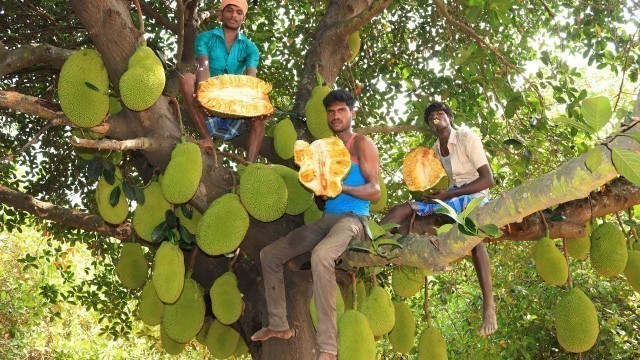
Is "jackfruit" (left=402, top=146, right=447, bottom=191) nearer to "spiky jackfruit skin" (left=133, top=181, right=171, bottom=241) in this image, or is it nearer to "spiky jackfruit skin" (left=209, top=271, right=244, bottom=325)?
"spiky jackfruit skin" (left=209, top=271, right=244, bottom=325)

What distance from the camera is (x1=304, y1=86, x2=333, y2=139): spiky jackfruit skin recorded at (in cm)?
306

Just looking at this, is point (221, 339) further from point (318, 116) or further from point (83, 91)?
point (83, 91)

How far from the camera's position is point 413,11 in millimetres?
4574

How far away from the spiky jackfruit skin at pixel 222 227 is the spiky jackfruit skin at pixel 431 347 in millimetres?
923

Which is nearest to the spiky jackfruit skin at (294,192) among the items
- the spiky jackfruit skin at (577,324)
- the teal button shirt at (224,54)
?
the teal button shirt at (224,54)

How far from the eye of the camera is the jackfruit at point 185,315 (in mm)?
2750

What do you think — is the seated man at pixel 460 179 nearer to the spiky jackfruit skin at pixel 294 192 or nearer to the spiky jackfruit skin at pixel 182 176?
the spiky jackfruit skin at pixel 294 192

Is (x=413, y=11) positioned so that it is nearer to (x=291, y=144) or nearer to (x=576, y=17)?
(x=576, y=17)

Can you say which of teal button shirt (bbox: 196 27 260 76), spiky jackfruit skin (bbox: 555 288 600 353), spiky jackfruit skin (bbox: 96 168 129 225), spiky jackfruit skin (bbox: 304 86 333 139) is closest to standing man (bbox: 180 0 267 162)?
teal button shirt (bbox: 196 27 260 76)

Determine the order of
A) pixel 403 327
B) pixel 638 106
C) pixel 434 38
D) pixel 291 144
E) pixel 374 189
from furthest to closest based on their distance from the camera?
pixel 434 38 → pixel 291 144 → pixel 403 327 → pixel 374 189 → pixel 638 106

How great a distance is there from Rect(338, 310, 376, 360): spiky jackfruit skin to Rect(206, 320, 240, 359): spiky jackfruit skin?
887mm

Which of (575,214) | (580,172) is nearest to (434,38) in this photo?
(575,214)

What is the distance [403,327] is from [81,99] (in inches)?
64.6

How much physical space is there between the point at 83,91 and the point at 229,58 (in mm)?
942
